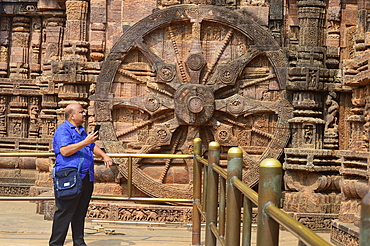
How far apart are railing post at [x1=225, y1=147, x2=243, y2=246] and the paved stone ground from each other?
358 cm

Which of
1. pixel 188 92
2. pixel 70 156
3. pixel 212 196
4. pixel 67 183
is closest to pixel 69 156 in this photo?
pixel 70 156

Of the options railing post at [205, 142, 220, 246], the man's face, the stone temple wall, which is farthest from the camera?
the stone temple wall

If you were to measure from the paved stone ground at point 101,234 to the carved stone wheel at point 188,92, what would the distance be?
82 centimetres

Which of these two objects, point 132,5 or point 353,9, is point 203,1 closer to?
point 132,5

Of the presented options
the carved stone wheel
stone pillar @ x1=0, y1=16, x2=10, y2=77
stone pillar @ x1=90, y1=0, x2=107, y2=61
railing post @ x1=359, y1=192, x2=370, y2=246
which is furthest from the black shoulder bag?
stone pillar @ x1=0, y1=16, x2=10, y2=77

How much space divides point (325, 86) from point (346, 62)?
0.51 metres

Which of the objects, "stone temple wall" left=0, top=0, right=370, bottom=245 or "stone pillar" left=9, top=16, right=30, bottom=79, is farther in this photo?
"stone pillar" left=9, top=16, right=30, bottom=79

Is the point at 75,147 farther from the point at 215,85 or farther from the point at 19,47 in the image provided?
the point at 19,47

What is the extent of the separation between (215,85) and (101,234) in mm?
3112

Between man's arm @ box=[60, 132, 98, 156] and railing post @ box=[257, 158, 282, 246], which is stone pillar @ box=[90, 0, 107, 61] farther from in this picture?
railing post @ box=[257, 158, 282, 246]

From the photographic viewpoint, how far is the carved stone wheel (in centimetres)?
925

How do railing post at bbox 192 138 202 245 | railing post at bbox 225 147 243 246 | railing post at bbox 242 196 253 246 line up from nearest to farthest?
railing post at bbox 242 196 253 246
railing post at bbox 225 147 243 246
railing post at bbox 192 138 202 245

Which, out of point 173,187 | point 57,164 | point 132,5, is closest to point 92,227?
point 173,187

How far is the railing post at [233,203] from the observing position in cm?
372
